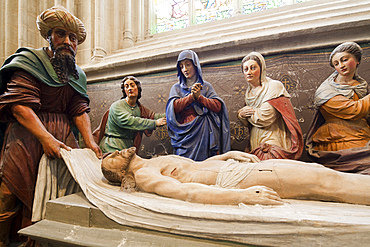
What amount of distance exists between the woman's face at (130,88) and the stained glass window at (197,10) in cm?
302

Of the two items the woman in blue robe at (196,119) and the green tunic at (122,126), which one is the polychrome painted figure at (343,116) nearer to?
the woman in blue robe at (196,119)

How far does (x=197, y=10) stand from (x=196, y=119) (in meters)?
3.86

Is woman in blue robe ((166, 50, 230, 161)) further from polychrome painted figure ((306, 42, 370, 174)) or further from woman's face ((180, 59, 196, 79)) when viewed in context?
polychrome painted figure ((306, 42, 370, 174))

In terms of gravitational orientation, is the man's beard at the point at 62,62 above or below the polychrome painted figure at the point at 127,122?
above

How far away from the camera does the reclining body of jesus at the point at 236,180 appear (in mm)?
1657

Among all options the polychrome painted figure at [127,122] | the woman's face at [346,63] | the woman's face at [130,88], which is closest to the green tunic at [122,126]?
the polychrome painted figure at [127,122]

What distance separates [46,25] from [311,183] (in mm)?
2841

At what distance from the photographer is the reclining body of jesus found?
1657 millimetres

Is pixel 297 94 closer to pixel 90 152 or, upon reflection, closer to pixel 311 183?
pixel 311 183

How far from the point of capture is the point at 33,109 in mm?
2410

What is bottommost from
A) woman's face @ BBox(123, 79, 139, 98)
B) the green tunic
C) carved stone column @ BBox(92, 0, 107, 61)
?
the green tunic

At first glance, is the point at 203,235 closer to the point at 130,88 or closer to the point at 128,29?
the point at 130,88

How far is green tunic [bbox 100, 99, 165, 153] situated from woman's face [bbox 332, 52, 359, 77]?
2270mm

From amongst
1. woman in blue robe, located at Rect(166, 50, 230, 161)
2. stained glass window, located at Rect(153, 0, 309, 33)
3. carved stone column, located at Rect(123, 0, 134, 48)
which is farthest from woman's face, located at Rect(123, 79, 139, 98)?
stained glass window, located at Rect(153, 0, 309, 33)
